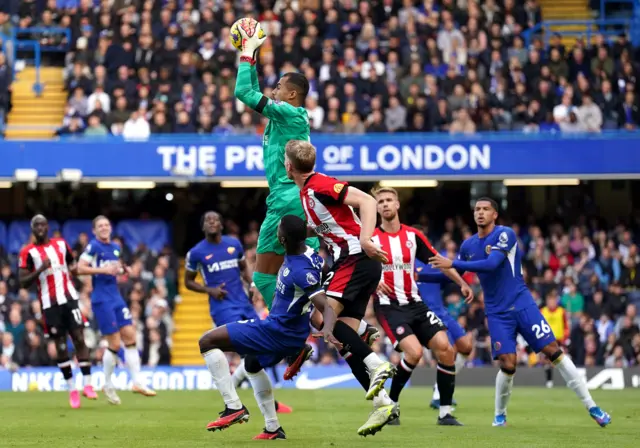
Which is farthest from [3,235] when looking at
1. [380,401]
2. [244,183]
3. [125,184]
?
[380,401]

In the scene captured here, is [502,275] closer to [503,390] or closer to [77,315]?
[503,390]

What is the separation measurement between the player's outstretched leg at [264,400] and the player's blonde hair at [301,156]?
71.9 inches

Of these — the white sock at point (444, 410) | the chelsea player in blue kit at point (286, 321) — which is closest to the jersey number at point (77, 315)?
the white sock at point (444, 410)

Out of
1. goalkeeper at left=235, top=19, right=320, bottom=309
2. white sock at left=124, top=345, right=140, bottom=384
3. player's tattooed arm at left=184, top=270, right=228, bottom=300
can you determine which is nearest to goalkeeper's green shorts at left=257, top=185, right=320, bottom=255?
goalkeeper at left=235, top=19, right=320, bottom=309

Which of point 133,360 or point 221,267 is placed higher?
point 221,267

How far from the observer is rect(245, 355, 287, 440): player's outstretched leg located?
34.6 ft

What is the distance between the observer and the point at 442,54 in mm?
27344

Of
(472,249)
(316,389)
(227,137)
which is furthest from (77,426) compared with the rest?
(227,137)

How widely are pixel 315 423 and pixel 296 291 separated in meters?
3.05

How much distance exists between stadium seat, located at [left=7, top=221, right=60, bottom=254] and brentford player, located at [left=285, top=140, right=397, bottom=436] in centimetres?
1658

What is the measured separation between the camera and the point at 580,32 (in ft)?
97.6

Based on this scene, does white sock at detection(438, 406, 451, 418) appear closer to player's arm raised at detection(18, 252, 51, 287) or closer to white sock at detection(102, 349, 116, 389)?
white sock at detection(102, 349, 116, 389)

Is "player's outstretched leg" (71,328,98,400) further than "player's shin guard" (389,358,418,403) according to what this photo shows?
Yes

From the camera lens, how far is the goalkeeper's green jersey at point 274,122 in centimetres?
1074
